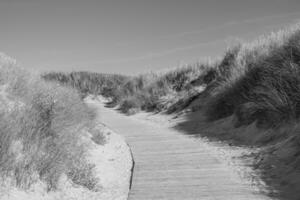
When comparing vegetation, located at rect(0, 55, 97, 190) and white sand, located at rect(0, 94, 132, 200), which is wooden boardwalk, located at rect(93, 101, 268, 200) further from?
vegetation, located at rect(0, 55, 97, 190)

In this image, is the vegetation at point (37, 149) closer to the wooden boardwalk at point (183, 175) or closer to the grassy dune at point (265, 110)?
the wooden boardwalk at point (183, 175)

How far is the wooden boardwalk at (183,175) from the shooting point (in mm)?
4043

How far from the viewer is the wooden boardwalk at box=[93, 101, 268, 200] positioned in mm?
4043

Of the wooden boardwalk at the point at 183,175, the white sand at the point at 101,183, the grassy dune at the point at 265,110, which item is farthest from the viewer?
the grassy dune at the point at 265,110

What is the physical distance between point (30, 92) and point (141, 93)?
1422cm

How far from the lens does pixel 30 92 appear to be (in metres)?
6.57

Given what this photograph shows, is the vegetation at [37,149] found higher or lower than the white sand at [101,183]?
higher

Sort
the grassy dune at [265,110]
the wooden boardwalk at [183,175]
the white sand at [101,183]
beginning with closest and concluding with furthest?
the white sand at [101,183]
the wooden boardwalk at [183,175]
the grassy dune at [265,110]

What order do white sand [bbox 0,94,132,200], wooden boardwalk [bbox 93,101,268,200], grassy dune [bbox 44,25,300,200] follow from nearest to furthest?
white sand [bbox 0,94,132,200]
wooden boardwalk [bbox 93,101,268,200]
grassy dune [bbox 44,25,300,200]

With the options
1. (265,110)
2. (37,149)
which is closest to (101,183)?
(37,149)

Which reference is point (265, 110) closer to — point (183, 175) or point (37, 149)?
point (183, 175)

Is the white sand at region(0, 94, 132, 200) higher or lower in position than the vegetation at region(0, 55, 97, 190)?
lower

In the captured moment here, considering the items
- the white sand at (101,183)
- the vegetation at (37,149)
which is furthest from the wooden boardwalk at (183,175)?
the vegetation at (37,149)

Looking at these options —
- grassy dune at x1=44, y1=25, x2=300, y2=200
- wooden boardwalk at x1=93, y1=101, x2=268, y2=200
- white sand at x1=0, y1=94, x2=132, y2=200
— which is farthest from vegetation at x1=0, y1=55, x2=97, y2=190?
grassy dune at x1=44, y1=25, x2=300, y2=200
